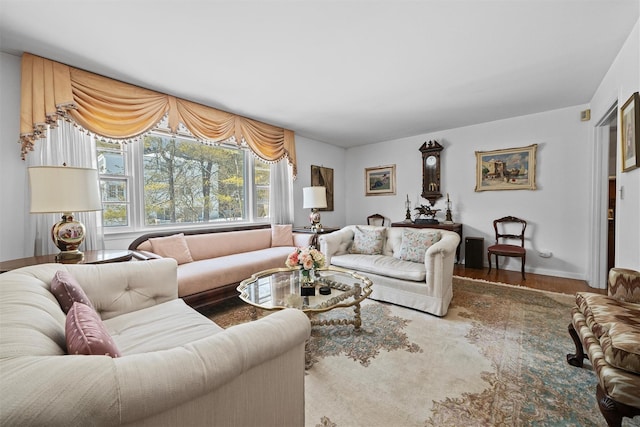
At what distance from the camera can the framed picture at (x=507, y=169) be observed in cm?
389

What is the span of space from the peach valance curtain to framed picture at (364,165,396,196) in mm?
2973

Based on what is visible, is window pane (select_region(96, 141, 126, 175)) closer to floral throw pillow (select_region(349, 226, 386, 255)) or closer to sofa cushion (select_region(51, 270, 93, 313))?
sofa cushion (select_region(51, 270, 93, 313))

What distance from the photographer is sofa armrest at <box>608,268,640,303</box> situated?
165cm

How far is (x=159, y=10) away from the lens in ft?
5.64

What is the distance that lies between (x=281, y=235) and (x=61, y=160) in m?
2.57

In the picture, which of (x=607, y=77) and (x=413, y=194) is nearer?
(x=607, y=77)

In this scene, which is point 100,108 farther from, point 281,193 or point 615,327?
point 615,327

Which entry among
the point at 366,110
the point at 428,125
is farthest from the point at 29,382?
the point at 428,125

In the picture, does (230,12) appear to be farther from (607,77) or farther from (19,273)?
(607,77)

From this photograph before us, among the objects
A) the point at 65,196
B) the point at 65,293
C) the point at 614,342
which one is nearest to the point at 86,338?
the point at 65,293

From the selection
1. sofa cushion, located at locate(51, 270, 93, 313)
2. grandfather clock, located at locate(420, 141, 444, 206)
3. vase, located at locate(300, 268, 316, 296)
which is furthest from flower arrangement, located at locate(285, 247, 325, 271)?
grandfather clock, located at locate(420, 141, 444, 206)

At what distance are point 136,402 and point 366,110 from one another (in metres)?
3.75

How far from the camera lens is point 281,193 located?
4.46m

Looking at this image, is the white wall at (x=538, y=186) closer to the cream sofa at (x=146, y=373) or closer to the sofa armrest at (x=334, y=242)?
the sofa armrest at (x=334, y=242)
